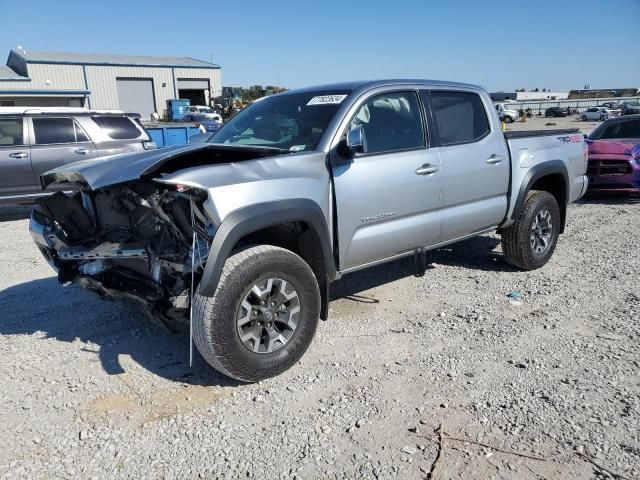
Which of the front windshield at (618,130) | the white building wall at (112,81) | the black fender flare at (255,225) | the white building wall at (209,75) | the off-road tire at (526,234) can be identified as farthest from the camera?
the white building wall at (209,75)

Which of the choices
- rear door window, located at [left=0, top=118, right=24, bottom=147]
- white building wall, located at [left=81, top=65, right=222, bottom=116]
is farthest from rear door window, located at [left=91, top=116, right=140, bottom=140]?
white building wall, located at [left=81, top=65, right=222, bottom=116]

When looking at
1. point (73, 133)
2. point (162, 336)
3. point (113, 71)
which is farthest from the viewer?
point (113, 71)

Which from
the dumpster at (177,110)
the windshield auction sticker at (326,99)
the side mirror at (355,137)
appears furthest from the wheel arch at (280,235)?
the dumpster at (177,110)

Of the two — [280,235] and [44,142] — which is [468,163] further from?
[44,142]

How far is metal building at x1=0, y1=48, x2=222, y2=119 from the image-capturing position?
43.0 metres

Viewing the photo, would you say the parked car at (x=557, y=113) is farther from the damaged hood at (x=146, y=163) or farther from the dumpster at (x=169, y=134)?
the damaged hood at (x=146, y=163)

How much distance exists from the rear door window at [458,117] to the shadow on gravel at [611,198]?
19.4 feet

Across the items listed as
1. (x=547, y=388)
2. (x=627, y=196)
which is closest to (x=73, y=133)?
(x=547, y=388)

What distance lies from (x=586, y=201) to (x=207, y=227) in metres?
8.95

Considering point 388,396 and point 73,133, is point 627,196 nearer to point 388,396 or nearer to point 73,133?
point 388,396

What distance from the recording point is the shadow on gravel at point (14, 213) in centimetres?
927

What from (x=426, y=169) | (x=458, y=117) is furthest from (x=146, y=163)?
(x=458, y=117)

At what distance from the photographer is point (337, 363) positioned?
3.63 metres

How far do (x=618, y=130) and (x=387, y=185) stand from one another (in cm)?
874
